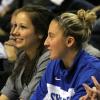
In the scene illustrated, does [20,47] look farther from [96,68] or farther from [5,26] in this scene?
[5,26]

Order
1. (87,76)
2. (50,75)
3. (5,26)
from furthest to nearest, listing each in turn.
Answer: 1. (5,26)
2. (50,75)
3. (87,76)

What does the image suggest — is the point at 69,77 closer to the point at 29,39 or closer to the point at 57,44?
the point at 57,44

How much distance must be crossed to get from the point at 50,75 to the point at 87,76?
0.95 ft

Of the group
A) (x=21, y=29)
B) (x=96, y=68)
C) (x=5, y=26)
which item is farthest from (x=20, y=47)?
(x=5, y=26)

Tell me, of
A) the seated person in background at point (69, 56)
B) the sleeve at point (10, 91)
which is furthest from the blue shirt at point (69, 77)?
the sleeve at point (10, 91)

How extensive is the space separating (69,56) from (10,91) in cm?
67

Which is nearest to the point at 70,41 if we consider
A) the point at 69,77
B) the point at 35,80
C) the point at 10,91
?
the point at 69,77

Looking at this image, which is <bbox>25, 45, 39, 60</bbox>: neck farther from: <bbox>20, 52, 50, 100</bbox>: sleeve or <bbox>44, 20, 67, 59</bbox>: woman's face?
<bbox>44, 20, 67, 59</bbox>: woman's face

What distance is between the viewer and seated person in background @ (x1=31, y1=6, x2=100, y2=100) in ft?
6.78

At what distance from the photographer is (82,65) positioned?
208 centimetres

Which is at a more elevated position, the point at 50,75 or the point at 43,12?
the point at 43,12

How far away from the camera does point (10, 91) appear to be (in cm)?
264

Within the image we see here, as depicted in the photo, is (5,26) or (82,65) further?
(5,26)

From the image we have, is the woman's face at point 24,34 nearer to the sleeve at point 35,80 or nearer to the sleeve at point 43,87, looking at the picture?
the sleeve at point 35,80
